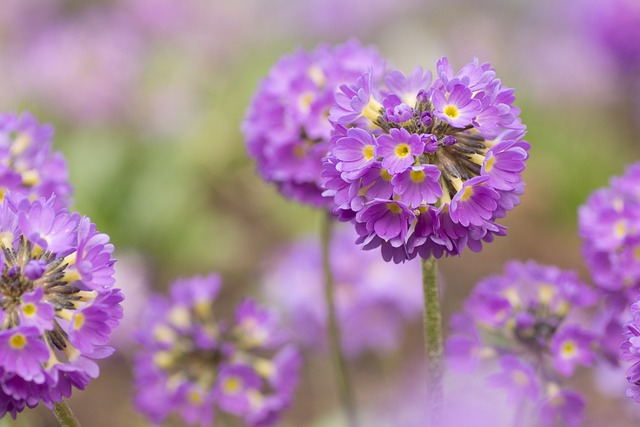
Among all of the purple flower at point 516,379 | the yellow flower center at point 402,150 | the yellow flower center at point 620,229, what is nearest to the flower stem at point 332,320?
the purple flower at point 516,379

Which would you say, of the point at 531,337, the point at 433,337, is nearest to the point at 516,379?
the point at 531,337

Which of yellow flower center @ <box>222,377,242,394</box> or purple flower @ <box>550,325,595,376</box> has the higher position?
purple flower @ <box>550,325,595,376</box>

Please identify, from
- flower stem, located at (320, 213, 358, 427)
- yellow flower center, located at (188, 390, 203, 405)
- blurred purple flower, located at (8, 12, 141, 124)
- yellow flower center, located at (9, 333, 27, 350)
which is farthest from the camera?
blurred purple flower, located at (8, 12, 141, 124)

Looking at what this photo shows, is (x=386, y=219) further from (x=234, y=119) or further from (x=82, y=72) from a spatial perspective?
(x=82, y=72)

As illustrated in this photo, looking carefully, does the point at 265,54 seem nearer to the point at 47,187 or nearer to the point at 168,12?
the point at 168,12

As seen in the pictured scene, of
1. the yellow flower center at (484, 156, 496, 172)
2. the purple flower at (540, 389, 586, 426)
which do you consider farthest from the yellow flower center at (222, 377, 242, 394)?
the yellow flower center at (484, 156, 496, 172)

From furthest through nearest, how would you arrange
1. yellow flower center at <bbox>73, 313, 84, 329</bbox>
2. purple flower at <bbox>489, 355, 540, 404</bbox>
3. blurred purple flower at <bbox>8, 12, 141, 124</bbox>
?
blurred purple flower at <bbox>8, 12, 141, 124</bbox> → purple flower at <bbox>489, 355, 540, 404</bbox> → yellow flower center at <bbox>73, 313, 84, 329</bbox>

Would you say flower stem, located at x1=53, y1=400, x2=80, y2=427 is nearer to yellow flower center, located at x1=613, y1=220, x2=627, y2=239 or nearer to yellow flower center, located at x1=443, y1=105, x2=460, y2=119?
yellow flower center, located at x1=443, y1=105, x2=460, y2=119
